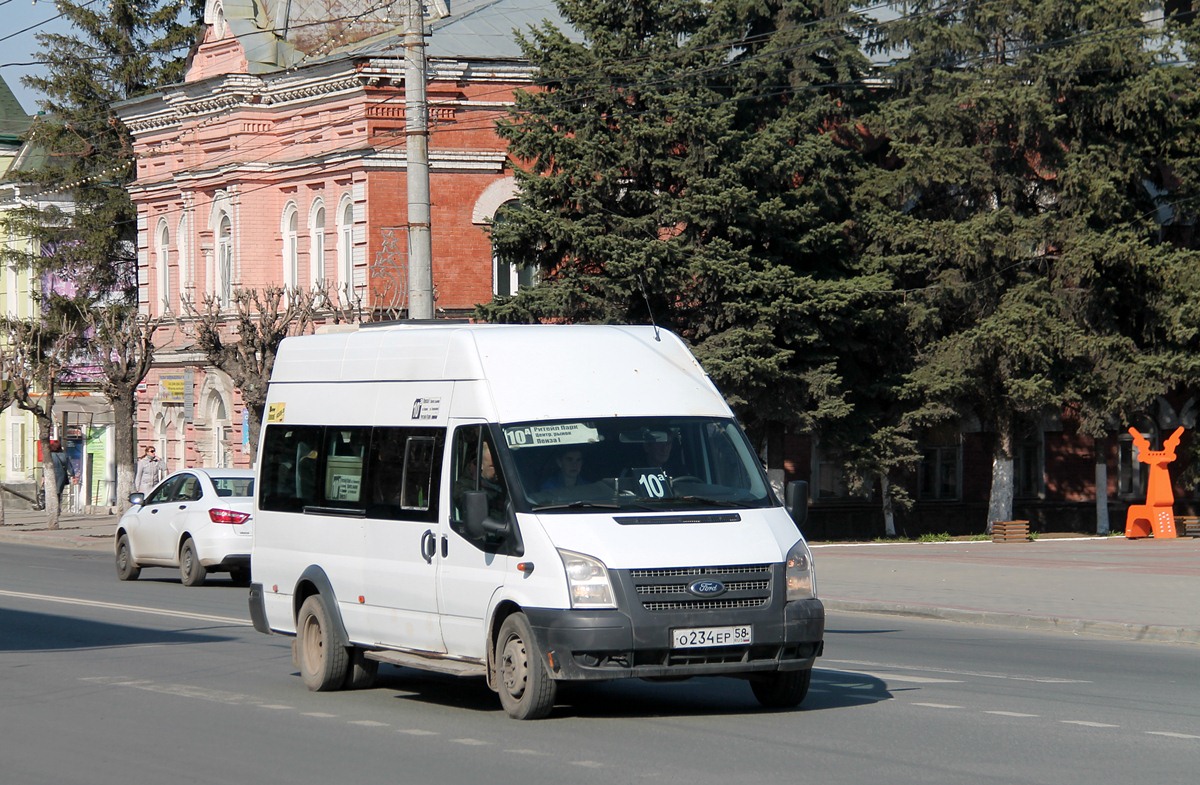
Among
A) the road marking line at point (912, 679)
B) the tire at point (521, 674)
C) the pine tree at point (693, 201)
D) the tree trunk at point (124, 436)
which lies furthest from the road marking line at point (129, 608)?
the tree trunk at point (124, 436)

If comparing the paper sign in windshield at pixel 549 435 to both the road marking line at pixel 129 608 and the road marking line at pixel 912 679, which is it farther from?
the road marking line at pixel 129 608

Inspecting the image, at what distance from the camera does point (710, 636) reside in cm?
1019

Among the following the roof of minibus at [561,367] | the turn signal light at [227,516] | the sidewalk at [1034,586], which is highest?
the roof of minibus at [561,367]

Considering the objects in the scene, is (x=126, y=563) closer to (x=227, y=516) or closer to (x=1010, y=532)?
(x=227, y=516)

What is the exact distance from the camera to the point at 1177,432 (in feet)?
113

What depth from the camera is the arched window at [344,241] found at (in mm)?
40000

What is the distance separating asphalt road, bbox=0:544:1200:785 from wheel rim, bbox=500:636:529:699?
→ 0.21 m

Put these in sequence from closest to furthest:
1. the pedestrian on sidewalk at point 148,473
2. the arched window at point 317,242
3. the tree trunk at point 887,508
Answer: the tree trunk at point 887,508
the arched window at point 317,242
the pedestrian on sidewalk at point 148,473

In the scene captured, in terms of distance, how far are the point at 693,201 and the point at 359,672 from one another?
68.0 feet

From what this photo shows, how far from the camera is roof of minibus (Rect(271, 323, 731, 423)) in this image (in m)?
11.1

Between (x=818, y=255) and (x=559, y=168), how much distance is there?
17.4ft

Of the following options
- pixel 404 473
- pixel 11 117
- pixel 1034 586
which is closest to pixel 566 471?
pixel 404 473

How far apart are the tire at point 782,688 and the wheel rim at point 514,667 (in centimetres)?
144

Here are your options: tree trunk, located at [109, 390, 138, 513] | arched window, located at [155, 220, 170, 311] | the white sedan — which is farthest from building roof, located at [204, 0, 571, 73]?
the white sedan
